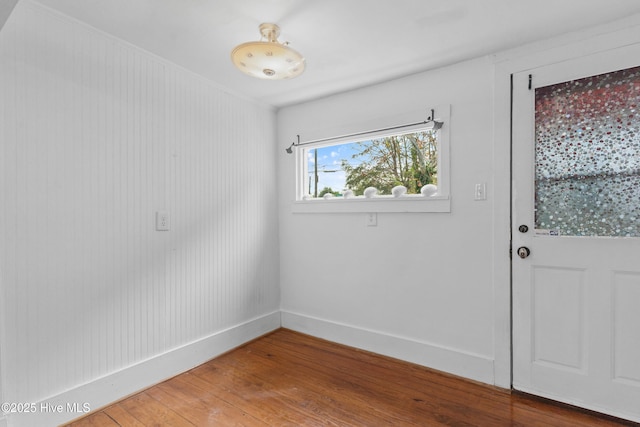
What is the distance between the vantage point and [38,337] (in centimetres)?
171

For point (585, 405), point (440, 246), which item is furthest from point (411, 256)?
point (585, 405)

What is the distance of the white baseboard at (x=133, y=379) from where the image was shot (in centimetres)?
173

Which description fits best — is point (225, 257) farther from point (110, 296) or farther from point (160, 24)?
point (160, 24)

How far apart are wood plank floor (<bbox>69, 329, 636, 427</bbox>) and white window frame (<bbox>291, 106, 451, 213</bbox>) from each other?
3.95ft

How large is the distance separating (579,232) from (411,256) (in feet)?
3.42

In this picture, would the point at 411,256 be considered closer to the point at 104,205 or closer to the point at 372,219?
the point at 372,219

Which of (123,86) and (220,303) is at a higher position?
(123,86)

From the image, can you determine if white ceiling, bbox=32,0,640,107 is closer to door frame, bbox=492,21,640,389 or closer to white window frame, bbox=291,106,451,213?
door frame, bbox=492,21,640,389

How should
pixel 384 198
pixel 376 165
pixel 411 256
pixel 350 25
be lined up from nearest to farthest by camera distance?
pixel 350 25 < pixel 411 256 < pixel 384 198 < pixel 376 165

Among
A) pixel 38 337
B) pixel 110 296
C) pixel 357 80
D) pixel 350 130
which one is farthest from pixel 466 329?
pixel 38 337

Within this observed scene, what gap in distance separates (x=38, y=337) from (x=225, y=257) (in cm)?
128

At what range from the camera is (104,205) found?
1.99 metres

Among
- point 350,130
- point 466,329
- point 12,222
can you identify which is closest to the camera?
point 12,222

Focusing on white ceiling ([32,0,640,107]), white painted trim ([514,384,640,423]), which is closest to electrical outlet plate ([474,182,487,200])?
white ceiling ([32,0,640,107])
